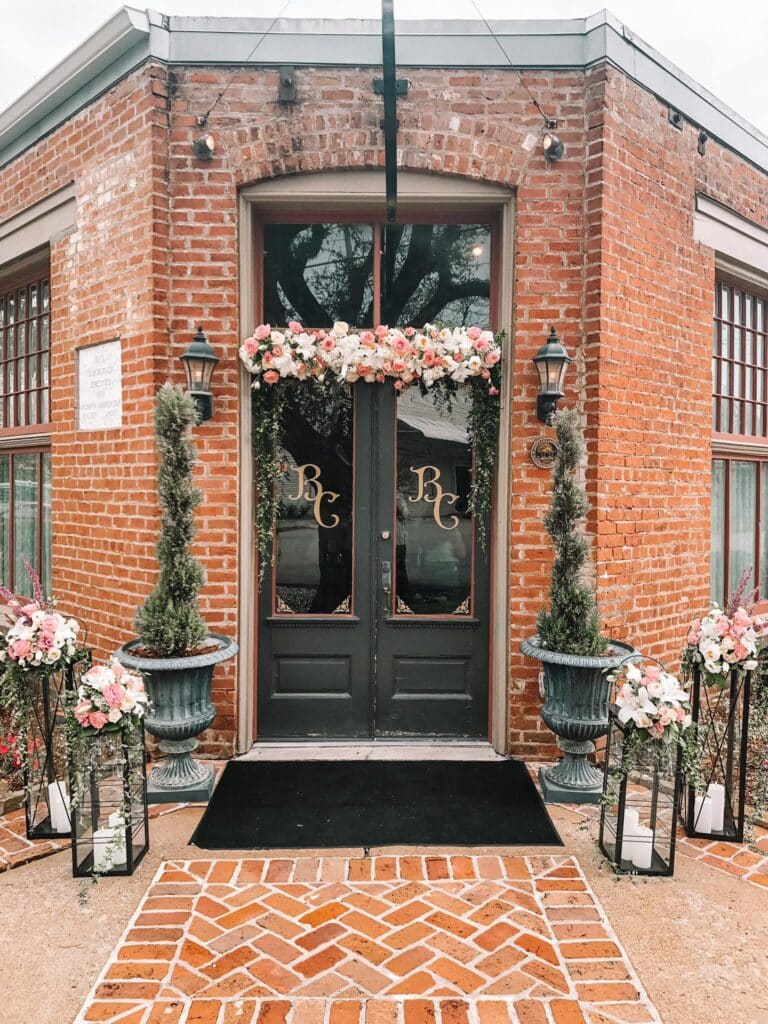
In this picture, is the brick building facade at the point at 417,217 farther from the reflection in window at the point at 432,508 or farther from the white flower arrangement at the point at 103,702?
the white flower arrangement at the point at 103,702

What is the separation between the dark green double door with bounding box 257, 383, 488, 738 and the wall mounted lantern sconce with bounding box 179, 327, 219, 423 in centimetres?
63

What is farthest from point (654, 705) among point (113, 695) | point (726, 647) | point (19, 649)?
point (19, 649)

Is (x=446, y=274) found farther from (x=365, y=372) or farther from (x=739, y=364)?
(x=739, y=364)

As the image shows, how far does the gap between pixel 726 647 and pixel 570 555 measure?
2.85 ft

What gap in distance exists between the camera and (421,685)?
445cm

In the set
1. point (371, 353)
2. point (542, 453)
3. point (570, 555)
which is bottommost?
point (570, 555)

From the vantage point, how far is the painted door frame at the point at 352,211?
414 centimetres

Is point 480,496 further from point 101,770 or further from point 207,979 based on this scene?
point 207,979

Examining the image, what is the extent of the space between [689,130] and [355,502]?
3506mm

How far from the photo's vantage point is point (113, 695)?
289cm

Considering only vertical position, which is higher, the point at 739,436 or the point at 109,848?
the point at 739,436

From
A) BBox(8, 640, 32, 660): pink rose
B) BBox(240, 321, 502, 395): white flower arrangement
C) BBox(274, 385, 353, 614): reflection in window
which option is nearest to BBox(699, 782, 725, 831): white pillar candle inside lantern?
BBox(274, 385, 353, 614): reflection in window

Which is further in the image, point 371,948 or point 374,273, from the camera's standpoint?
point 374,273

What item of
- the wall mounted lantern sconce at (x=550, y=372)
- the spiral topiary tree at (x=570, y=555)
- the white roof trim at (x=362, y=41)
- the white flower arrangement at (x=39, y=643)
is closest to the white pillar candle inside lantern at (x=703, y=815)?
the spiral topiary tree at (x=570, y=555)
